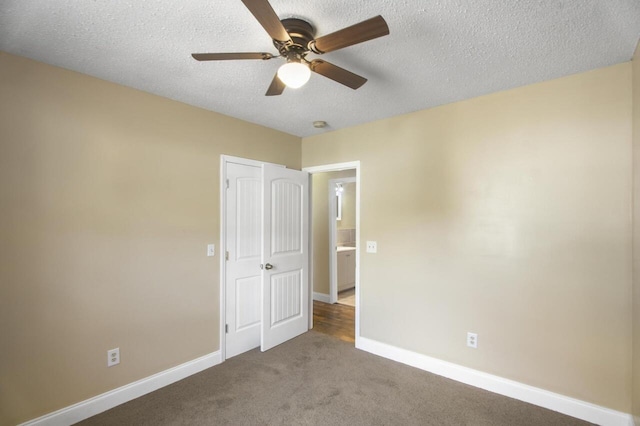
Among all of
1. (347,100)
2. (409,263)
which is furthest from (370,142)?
(409,263)

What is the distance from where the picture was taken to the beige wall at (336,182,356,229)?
6.73 meters

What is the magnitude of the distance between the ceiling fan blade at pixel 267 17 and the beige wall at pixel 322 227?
3.77 meters

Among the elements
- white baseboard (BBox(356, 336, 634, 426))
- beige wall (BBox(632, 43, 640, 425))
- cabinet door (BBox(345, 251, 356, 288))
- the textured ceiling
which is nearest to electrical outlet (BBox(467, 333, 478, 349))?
white baseboard (BBox(356, 336, 634, 426))

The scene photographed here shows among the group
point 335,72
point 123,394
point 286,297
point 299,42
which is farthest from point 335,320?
point 299,42

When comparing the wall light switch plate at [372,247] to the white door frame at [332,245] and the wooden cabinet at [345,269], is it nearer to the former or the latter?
the white door frame at [332,245]

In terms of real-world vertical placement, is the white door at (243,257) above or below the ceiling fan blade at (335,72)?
below

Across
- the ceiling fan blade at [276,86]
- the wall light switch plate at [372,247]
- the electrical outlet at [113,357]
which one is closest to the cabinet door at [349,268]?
the wall light switch plate at [372,247]

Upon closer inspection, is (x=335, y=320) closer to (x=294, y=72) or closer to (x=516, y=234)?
(x=516, y=234)

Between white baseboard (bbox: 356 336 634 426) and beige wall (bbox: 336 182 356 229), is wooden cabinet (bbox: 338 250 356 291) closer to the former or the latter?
beige wall (bbox: 336 182 356 229)

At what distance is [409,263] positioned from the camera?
3012 millimetres

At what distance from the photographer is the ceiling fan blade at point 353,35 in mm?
1273

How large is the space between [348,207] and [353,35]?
5.51 meters

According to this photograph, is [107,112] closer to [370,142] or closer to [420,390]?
[370,142]

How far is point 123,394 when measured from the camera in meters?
2.34
